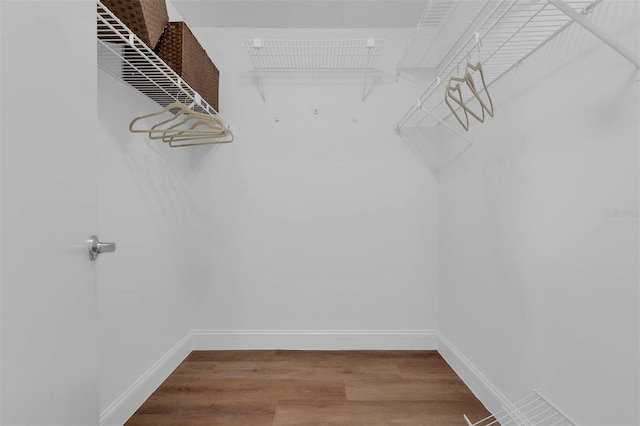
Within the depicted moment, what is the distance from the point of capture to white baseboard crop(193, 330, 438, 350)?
2.42 m

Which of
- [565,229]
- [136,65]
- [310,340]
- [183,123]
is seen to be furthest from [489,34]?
[310,340]

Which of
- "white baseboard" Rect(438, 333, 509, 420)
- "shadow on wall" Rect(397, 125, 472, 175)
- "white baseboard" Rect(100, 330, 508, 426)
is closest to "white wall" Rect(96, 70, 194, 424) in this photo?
"white baseboard" Rect(100, 330, 508, 426)

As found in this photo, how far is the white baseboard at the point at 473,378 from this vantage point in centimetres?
162

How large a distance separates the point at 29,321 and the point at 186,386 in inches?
58.4

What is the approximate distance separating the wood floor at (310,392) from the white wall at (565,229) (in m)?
0.33

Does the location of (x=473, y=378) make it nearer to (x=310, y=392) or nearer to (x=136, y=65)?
(x=310, y=392)

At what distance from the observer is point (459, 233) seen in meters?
2.08

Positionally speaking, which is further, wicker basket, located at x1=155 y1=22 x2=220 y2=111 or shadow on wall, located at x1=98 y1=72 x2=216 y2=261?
wicker basket, located at x1=155 y1=22 x2=220 y2=111

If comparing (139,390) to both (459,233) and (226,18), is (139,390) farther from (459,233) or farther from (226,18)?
(226,18)

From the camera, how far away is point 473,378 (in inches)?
72.3

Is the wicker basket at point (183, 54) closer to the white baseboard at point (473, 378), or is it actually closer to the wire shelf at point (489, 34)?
the wire shelf at point (489, 34)

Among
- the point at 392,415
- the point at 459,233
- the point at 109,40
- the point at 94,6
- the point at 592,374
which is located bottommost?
the point at 392,415

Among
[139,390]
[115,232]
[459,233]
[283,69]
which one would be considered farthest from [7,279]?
[283,69]

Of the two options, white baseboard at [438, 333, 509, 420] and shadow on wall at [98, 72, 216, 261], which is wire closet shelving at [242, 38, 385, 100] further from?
white baseboard at [438, 333, 509, 420]
